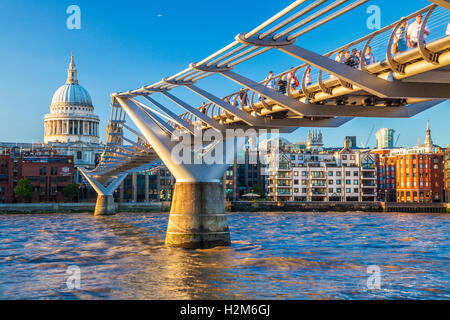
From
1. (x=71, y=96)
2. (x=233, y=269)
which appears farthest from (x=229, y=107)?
(x=71, y=96)

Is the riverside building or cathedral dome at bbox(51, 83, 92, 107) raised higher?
cathedral dome at bbox(51, 83, 92, 107)

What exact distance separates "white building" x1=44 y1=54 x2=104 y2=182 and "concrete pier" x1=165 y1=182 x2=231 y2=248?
12225 centimetres

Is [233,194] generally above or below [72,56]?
below

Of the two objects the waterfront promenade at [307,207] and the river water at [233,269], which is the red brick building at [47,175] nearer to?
the waterfront promenade at [307,207]

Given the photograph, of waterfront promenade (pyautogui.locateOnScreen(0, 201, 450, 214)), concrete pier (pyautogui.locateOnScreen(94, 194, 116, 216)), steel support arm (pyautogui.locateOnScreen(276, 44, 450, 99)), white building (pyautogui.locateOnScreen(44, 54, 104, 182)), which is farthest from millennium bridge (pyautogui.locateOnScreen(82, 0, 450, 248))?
white building (pyautogui.locateOnScreen(44, 54, 104, 182))

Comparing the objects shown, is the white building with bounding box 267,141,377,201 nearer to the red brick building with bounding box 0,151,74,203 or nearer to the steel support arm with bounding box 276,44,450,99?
the red brick building with bounding box 0,151,74,203

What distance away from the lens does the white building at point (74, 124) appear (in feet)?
493

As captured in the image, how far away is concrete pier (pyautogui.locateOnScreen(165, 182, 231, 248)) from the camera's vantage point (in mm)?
29047

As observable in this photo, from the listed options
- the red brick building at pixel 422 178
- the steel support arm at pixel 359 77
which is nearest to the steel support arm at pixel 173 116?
the steel support arm at pixel 359 77

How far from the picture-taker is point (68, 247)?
109ft

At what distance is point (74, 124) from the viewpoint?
156 meters

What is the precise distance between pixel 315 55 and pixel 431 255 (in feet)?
52.9
